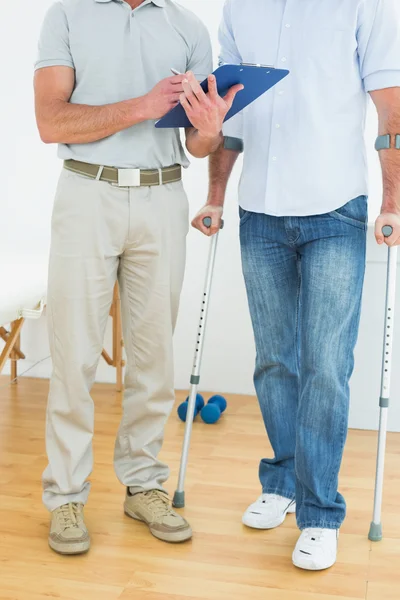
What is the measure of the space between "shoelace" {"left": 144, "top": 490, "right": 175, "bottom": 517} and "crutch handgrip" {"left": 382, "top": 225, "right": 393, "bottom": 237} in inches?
36.7

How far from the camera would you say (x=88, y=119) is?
2.03m

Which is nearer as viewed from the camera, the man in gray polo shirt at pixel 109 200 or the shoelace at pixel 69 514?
the man in gray polo shirt at pixel 109 200

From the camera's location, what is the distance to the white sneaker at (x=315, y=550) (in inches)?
81.3

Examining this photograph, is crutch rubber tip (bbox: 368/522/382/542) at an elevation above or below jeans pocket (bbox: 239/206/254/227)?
below

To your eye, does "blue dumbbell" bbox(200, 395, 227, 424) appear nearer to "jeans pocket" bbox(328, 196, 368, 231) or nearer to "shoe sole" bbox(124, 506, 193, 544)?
"shoe sole" bbox(124, 506, 193, 544)

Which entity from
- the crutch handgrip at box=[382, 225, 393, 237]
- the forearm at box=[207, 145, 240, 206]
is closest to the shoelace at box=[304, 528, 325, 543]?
the crutch handgrip at box=[382, 225, 393, 237]

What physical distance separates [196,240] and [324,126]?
1.72 metres

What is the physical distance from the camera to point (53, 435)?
2188 mm

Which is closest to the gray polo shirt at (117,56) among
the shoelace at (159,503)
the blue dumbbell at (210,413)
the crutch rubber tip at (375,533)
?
the shoelace at (159,503)

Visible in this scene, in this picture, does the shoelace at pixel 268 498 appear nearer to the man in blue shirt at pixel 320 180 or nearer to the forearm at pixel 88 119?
the man in blue shirt at pixel 320 180

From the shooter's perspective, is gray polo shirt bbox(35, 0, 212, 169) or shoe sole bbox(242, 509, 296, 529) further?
shoe sole bbox(242, 509, 296, 529)

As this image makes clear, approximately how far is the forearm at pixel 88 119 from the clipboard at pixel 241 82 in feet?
0.23

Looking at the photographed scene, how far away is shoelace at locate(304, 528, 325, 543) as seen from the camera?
2090mm

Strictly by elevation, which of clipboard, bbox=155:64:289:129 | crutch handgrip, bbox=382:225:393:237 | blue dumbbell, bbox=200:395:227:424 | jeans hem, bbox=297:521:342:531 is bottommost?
jeans hem, bbox=297:521:342:531
